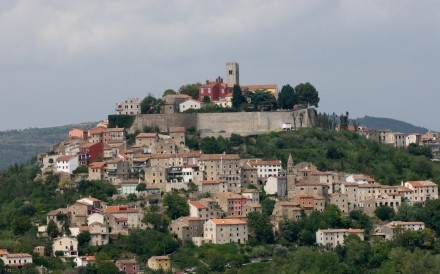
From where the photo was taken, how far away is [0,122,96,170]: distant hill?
493 feet

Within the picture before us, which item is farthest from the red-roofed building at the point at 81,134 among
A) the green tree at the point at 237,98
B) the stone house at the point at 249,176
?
the stone house at the point at 249,176

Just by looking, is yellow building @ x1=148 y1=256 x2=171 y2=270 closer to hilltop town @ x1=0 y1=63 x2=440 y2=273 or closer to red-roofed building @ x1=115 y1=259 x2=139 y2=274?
hilltop town @ x1=0 y1=63 x2=440 y2=273

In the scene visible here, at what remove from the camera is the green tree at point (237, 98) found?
81688 mm

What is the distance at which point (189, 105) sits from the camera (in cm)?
8175

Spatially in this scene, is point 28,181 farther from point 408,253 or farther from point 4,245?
point 408,253

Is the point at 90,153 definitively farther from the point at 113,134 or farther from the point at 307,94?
the point at 307,94

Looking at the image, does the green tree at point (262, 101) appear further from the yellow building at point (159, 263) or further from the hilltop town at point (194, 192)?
the yellow building at point (159, 263)

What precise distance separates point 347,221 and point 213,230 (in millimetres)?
7194

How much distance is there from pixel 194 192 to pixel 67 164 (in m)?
7.25

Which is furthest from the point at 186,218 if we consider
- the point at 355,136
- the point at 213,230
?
the point at 355,136

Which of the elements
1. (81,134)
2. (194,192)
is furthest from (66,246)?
(81,134)

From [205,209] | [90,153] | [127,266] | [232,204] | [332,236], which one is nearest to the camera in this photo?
[127,266]

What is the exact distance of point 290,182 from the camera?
235 ft

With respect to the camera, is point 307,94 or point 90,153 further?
point 307,94
